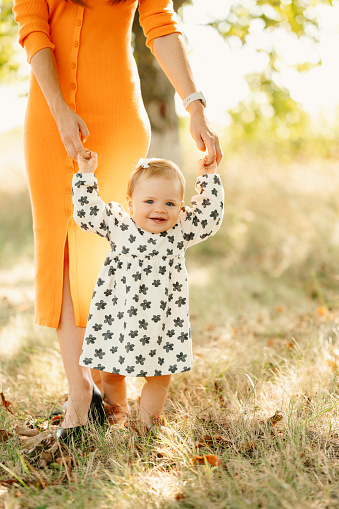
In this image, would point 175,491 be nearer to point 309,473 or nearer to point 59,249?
point 309,473

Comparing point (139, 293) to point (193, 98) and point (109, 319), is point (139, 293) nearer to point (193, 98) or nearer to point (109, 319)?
point (109, 319)

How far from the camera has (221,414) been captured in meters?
2.48

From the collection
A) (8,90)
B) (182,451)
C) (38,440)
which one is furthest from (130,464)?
(8,90)

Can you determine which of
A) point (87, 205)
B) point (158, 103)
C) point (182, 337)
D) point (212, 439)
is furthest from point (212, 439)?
point (158, 103)

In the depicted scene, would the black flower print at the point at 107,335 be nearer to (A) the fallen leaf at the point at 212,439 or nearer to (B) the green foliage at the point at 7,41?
(A) the fallen leaf at the point at 212,439

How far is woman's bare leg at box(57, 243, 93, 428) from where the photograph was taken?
2.39 meters

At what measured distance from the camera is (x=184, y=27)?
637 centimetres

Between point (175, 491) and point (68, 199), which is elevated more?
point (68, 199)

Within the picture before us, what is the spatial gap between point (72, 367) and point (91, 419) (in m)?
0.24

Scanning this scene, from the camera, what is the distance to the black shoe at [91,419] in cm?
227

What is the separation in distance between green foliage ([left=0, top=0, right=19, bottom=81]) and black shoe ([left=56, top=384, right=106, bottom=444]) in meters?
4.86

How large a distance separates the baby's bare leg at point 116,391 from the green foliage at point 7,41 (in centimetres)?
477

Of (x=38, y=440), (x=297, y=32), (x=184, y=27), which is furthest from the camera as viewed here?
(x=184, y=27)

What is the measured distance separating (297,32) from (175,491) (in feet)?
17.2
